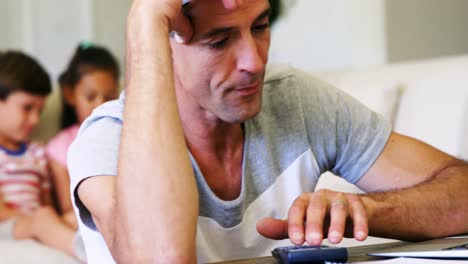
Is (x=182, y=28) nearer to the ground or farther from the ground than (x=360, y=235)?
farther from the ground

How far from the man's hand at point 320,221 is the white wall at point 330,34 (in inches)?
78.7

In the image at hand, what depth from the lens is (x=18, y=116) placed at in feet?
8.27

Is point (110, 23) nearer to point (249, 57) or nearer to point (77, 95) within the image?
point (77, 95)

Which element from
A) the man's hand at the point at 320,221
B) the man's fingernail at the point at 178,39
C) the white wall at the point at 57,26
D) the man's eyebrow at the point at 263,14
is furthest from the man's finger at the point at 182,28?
the white wall at the point at 57,26

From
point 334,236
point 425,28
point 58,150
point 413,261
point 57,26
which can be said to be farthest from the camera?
point 57,26

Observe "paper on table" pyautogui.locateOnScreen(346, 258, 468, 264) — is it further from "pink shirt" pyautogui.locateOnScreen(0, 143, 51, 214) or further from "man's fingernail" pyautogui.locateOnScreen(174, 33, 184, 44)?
"pink shirt" pyautogui.locateOnScreen(0, 143, 51, 214)

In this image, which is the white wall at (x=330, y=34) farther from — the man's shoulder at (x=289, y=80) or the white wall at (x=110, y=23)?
the man's shoulder at (x=289, y=80)

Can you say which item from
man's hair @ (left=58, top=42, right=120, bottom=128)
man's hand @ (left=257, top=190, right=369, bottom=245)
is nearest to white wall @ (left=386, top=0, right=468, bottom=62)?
man's hair @ (left=58, top=42, right=120, bottom=128)

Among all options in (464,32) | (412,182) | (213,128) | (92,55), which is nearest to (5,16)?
(92,55)

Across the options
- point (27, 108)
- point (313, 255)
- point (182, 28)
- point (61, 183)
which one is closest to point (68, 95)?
point (27, 108)

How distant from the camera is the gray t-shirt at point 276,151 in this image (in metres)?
1.09

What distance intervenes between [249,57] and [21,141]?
5.64ft

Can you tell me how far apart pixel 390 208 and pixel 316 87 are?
0.36m

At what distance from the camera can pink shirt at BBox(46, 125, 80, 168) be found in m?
2.51
